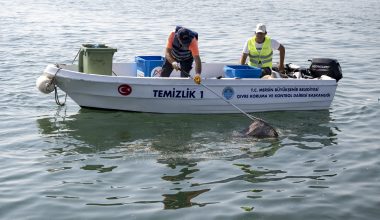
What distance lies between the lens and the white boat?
11.4 metres

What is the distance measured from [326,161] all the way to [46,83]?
5.58m

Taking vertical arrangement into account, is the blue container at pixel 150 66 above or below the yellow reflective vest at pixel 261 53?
below

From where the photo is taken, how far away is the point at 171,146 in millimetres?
10180

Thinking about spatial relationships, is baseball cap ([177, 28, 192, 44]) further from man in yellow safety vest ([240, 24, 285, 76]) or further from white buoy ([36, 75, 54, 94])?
white buoy ([36, 75, 54, 94])

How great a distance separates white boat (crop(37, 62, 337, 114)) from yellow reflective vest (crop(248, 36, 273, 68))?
0.87m

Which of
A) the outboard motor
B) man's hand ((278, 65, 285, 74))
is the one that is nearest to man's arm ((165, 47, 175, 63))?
man's hand ((278, 65, 285, 74))

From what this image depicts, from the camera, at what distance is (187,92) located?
11.7 meters

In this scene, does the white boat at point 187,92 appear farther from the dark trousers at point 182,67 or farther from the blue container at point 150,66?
the blue container at point 150,66

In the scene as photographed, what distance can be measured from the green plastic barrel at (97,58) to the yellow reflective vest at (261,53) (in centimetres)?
315

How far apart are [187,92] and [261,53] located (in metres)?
2.13

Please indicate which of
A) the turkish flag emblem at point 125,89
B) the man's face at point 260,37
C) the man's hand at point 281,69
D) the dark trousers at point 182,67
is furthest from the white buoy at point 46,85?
the man's hand at point 281,69

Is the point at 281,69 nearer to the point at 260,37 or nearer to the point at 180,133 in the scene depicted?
the point at 260,37

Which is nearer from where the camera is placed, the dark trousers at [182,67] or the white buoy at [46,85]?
the white buoy at [46,85]

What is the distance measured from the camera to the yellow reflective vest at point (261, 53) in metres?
12.8
